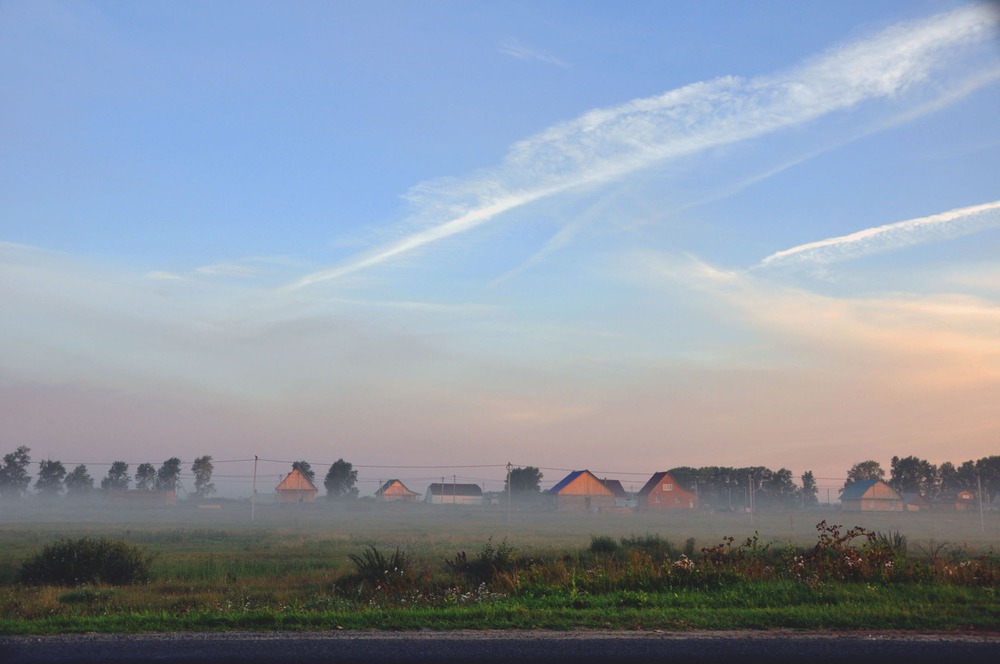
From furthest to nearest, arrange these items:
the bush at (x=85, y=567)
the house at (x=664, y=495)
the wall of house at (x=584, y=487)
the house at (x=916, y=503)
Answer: the wall of house at (x=584, y=487) → the house at (x=916, y=503) → the house at (x=664, y=495) → the bush at (x=85, y=567)

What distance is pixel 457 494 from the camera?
168500 millimetres

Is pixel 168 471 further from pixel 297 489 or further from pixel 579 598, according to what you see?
pixel 579 598

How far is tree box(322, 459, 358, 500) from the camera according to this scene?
537 ft

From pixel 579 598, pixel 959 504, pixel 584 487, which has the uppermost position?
pixel 579 598

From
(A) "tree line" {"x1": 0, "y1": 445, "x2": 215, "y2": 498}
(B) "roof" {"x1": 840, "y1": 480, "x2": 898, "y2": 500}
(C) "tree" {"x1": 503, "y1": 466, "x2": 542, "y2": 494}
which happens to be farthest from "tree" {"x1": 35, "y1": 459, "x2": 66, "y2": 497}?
(B) "roof" {"x1": 840, "y1": 480, "x2": 898, "y2": 500}

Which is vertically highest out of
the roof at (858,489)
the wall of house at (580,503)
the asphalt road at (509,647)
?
the asphalt road at (509,647)

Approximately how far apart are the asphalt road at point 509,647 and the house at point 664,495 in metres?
124

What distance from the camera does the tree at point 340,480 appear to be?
164 metres

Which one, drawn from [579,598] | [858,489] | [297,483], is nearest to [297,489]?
[297,483]

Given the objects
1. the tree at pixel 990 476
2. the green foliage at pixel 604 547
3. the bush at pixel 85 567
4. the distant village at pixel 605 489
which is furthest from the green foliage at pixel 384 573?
the tree at pixel 990 476

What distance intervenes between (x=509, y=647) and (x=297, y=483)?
501 feet

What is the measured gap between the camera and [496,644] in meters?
9.20

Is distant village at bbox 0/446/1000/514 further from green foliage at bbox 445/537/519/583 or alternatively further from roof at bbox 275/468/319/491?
green foliage at bbox 445/537/519/583

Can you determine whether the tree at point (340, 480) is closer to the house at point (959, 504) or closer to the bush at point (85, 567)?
the house at point (959, 504)
